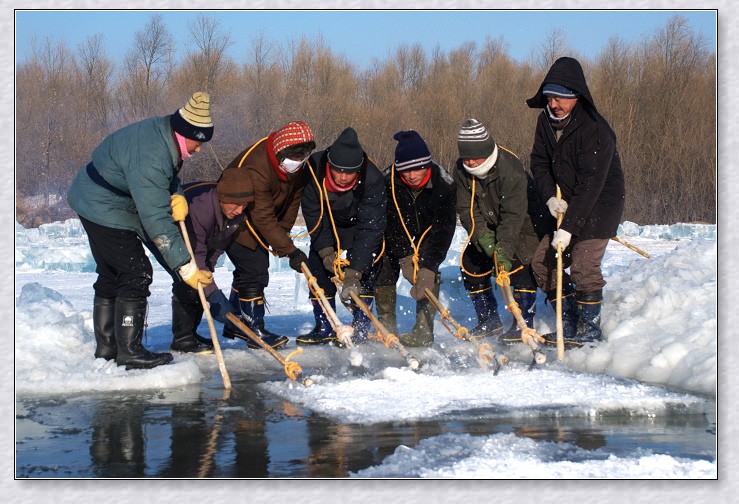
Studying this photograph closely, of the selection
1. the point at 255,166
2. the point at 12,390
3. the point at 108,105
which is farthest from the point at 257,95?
the point at 12,390

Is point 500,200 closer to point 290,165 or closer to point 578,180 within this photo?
point 578,180

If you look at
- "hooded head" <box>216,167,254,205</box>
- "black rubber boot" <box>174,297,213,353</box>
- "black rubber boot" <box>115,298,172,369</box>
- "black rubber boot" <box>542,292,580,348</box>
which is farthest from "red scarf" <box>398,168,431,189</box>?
"black rubber boot" <box>115,298,172,369</box>

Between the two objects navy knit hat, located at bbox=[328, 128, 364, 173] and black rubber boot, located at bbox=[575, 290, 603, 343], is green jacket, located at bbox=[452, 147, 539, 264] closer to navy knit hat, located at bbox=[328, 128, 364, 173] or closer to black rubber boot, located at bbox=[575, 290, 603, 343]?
black rubber boot, located at bbox=[575, 290, 603, 343]

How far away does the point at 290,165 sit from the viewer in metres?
5.80

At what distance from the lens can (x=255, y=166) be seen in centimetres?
588

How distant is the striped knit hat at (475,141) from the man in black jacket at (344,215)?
0.62 m

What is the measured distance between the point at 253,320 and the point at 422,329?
4.17ft

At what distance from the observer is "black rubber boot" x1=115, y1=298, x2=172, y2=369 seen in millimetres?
5574

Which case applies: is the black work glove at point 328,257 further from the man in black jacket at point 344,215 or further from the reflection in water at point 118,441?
the reflection in water at point 118,441

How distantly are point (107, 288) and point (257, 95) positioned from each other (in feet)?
57.1

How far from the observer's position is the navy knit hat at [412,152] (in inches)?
232

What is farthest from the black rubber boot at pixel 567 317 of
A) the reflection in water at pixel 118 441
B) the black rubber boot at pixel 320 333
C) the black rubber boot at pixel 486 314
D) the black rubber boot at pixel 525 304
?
the reflection in water at pixel 118 441

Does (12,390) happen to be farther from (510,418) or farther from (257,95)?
(257,95)

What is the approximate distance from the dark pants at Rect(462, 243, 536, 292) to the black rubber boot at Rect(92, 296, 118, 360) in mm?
2562
